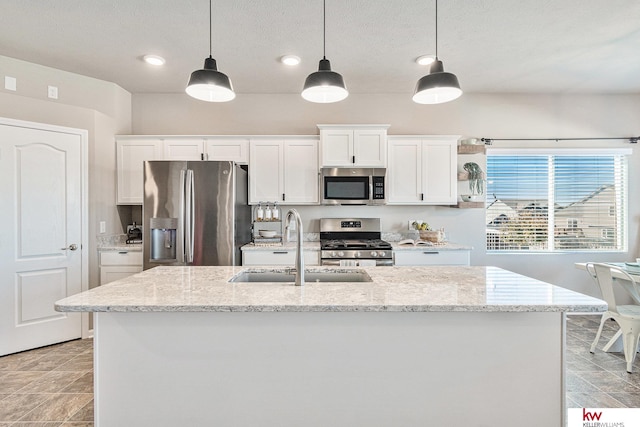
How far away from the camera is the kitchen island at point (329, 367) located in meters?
1.52

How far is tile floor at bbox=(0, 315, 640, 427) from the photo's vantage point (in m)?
2.15

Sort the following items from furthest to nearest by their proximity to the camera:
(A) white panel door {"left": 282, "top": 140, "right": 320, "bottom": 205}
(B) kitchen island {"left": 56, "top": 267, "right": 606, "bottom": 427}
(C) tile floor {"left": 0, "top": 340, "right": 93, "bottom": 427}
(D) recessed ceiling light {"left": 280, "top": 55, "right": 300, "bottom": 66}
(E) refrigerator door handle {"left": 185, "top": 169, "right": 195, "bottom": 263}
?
(A) white panel door {"left": 282, "top": 140, "right": 320, "bottom": 205} < (E) refrigerator door handle {"left": 185, "top": 169, "right": 195, "bottom": 263} < (D) recessed ceiling light {"left": 280, "top": 55, "right": 300, "bottom": 66} < (C) tile floor {"left": 0, "top": 340, "right": 93, "bottom": 427} < (B) kitchen island {"left": 56, "top": 267, "right": 606, "bottom": 427}

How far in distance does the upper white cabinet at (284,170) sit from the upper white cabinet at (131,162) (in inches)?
44.7

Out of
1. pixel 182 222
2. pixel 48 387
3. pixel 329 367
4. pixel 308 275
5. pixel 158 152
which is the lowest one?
pixel 48 387

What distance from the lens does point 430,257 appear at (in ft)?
12.0

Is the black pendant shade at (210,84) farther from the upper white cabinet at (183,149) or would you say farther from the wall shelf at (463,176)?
the wall shelf at (463,176)

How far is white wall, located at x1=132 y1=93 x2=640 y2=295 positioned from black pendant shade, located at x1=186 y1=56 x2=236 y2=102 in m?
2.27

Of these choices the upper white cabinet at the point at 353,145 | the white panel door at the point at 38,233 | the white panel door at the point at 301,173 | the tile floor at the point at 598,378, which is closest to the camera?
the tile floor at the point at 598,378

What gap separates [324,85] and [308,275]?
1.16 metres

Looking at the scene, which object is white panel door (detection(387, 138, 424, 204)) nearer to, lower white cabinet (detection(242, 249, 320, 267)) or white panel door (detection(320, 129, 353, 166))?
white panel door (detection(320, 129, 353, 166))

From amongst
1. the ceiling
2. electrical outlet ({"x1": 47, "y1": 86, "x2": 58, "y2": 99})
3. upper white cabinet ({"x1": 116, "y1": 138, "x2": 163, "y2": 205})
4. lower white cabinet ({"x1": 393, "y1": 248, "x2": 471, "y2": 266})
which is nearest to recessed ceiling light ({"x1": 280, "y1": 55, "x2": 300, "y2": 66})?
the ceiling

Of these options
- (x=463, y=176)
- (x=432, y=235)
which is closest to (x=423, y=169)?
(x=463, y=176)

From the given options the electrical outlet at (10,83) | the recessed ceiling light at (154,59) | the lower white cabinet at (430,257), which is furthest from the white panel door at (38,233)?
the lower white cabinet at (430,257)

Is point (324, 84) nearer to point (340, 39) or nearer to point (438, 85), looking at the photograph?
point (438, 85)
